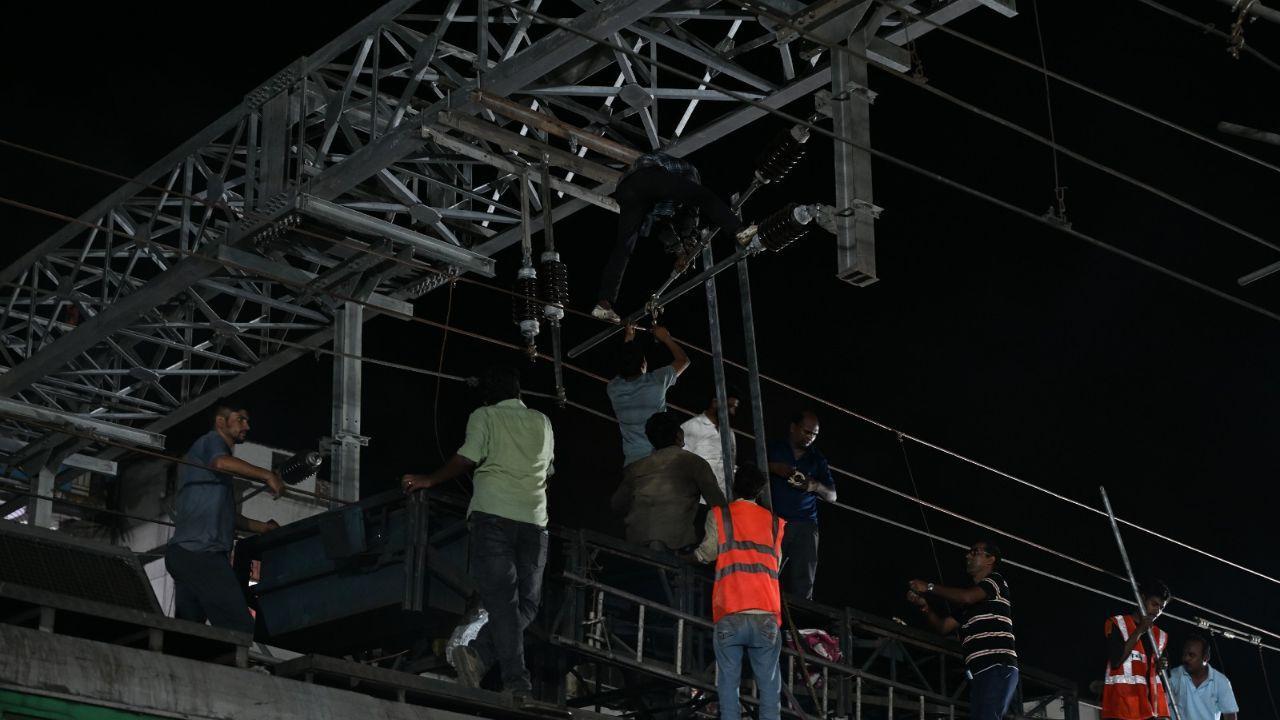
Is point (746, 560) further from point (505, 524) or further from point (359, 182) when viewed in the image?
point (359, 182)

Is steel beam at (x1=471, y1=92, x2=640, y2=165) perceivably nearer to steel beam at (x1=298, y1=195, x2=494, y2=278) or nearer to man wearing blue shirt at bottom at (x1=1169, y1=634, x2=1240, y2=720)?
steel beam at (x1=298, y1=195, x2=494, y2=278)

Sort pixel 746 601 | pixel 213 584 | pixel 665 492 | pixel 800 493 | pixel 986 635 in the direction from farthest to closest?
pixel 800 493 → pixel 986 635 → pixel 665 492 → pixel 746 601 → pixel 213 584

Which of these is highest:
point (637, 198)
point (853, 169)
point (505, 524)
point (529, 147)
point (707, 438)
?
point (529, 147)

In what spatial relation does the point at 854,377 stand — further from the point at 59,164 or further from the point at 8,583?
the point at 8,583

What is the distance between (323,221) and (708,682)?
5924mm

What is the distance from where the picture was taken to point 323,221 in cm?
1703

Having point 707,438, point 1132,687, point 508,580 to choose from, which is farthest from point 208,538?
point 1132,687

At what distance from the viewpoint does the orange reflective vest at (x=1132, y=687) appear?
53.2 ft

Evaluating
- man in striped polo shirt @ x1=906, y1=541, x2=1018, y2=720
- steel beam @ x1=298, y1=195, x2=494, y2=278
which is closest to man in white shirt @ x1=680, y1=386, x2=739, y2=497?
man in striped polo shirt @ x1=906, y1=541, x2=1018, y2=720

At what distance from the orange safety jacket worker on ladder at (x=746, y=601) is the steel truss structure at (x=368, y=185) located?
2.00 metres

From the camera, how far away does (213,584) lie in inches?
500

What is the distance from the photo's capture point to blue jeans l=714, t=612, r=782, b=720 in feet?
43.0

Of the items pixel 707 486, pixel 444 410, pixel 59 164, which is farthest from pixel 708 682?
pixel 444 410

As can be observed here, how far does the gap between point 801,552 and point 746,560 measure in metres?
3.01
